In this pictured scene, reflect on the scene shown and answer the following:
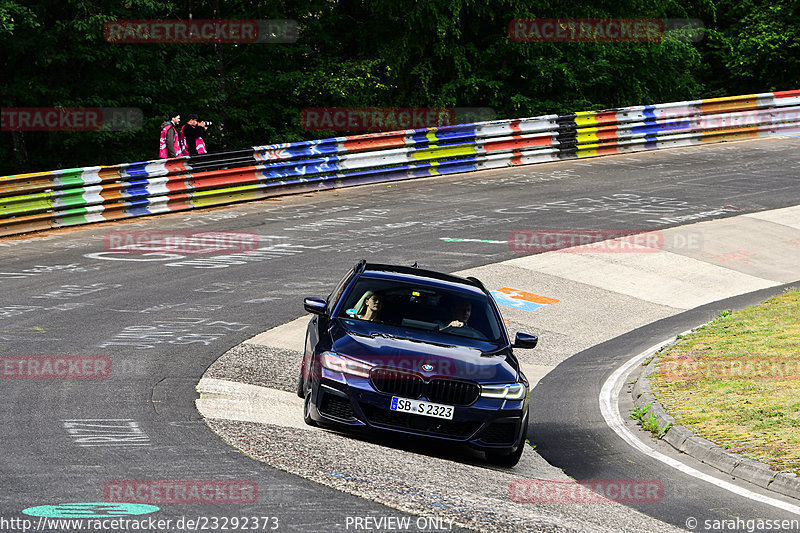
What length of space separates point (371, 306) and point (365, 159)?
49.2 ft

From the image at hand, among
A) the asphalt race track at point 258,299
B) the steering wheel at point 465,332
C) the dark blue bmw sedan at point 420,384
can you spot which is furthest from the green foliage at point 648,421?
the steering wheel at point 465,332

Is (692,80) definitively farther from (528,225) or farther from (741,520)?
(741,520)

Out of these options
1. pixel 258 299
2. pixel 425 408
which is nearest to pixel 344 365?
pixel 425 408

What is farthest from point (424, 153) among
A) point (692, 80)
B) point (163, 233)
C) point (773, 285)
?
point (692, 80)

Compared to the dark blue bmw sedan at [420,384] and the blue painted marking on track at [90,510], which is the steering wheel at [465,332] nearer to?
the dark blue bmw sedan at [420,384]

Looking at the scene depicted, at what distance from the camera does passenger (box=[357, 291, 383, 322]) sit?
34.0ft

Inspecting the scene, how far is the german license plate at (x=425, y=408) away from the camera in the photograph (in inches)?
356

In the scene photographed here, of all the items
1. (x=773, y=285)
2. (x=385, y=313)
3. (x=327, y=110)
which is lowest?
(x=773, y=285)

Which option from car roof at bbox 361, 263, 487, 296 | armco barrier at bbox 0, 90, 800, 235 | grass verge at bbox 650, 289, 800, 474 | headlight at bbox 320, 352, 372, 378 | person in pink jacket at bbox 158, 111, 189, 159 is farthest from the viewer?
person in pink jacket at bbox 158, 111, 189, 159

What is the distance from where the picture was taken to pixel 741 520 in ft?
27.0

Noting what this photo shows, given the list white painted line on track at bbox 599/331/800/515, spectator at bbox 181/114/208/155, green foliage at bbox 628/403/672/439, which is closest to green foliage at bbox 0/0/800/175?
spectator at bbox 181/114/208/155

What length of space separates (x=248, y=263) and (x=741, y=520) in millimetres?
11148

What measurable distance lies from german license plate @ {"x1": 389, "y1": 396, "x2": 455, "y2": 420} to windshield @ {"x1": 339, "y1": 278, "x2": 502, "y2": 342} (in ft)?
3.98

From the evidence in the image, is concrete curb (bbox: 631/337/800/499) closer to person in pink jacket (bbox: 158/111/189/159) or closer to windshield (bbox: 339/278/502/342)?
windshield (bbox: 339/278/502/342)
